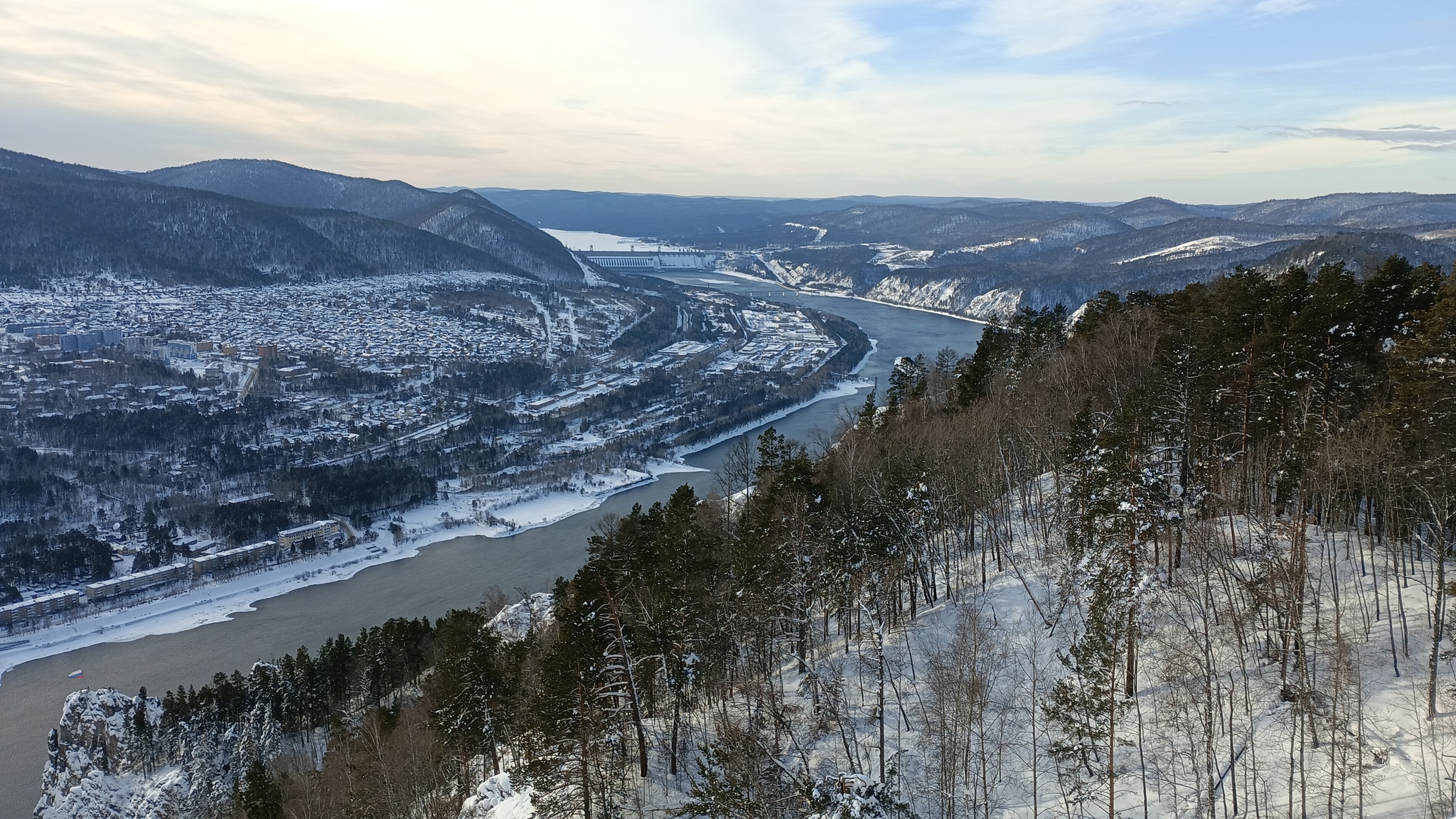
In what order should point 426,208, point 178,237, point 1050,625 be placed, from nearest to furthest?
point 1050,625, point 178,237, point 426,208

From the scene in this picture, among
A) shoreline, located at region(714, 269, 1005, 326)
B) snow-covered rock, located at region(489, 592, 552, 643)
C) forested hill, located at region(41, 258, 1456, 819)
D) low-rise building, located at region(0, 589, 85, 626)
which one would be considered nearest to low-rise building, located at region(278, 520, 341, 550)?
low-rise building, located at region(0, 589, 85, 626)

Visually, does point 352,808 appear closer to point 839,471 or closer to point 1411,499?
point 839,471

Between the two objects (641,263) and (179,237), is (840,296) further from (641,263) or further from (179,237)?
(179,237)

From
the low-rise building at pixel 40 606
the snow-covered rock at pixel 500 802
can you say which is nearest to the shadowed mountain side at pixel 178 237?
the low-rise building at pixel 40 606

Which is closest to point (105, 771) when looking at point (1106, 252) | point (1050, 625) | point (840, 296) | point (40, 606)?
point (40, 606)

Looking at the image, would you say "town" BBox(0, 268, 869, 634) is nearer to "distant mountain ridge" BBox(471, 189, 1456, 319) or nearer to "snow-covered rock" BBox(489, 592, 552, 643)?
"snow-covered rock" BBox(489, 592, 552, 643)

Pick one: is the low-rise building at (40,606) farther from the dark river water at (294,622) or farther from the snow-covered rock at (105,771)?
the snow-covered rock at (105,771)

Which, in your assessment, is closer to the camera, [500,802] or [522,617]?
[500,802]
